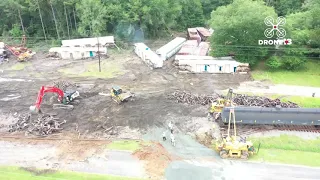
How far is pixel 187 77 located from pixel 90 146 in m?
18.3

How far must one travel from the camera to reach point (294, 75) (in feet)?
143

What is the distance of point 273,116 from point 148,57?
860 inches

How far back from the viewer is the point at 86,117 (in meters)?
34.5

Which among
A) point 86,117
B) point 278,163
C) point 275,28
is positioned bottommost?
point 278,163

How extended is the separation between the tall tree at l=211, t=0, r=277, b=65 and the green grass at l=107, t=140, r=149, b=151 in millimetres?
21576

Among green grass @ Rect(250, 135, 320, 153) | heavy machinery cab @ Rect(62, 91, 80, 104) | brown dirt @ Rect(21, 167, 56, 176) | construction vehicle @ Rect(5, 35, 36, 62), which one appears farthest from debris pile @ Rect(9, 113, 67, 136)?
green grass @ Rect(250, 135, 320, 153)

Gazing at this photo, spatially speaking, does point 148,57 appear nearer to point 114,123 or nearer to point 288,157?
point 114,123

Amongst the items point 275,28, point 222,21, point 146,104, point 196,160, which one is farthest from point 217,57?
point 196,160

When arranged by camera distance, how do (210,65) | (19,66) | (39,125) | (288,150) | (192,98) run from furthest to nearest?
(19,66)
(210,65)
(192,98)
(39,125)
(288,150)

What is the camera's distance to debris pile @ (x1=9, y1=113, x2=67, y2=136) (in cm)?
3194

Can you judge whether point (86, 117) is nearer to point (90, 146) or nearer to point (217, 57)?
point (90, 146)

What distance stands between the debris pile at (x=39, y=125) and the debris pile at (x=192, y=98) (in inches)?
491

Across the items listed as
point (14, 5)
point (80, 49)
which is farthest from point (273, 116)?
point (14, 5)

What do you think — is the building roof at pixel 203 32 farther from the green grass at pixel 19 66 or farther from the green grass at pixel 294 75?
the green grass at pixel 19 66
